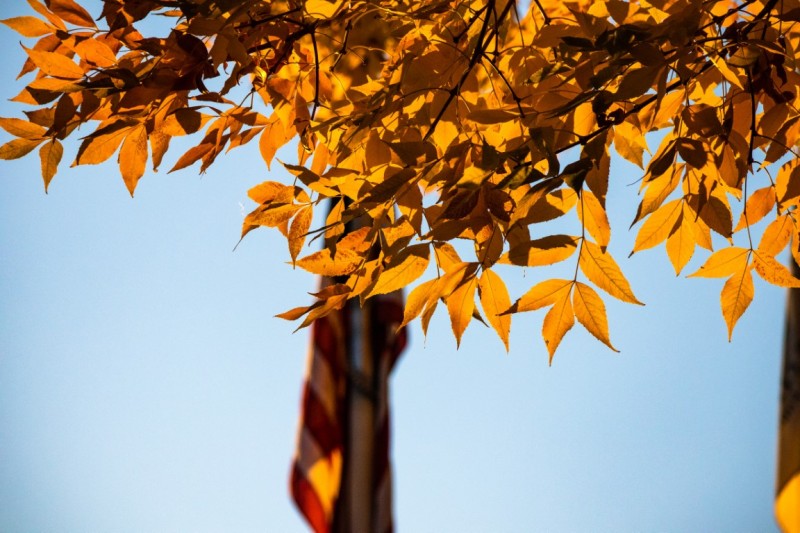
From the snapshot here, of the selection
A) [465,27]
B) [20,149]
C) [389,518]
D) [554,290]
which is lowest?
[389,518]

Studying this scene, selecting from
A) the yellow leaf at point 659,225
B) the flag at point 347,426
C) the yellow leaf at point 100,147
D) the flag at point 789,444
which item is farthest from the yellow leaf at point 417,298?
the flag at point 347,426

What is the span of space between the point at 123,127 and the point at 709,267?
0.76 metres

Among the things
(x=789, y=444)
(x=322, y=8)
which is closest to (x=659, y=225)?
(x=322, y=8)

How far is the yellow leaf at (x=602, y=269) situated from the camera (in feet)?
2.74

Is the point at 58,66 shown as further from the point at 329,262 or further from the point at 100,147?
the point at 329,262

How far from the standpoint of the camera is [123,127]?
0.87 metres

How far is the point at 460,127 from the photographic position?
90cm

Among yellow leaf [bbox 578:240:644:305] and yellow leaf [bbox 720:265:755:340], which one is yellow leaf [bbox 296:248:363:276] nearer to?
yellow leaf [bbox 578:240:644:305]

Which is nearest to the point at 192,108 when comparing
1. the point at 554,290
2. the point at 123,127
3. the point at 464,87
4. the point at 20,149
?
the point at 123,127

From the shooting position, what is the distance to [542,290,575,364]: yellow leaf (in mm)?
846

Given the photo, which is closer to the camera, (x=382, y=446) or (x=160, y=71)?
(x=160, y=71)

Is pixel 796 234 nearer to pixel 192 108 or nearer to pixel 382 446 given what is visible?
pixel 192 108

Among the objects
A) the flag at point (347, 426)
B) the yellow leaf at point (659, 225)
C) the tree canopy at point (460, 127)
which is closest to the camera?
the tree canopy at point (460, 127)

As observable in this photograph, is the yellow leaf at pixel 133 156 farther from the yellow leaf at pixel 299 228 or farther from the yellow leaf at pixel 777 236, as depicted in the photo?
the yellow leaf at pixel 777 236
